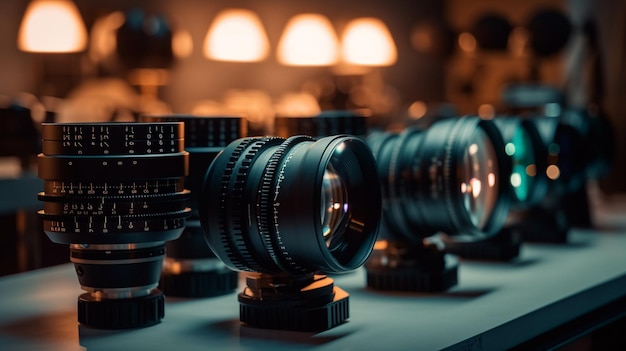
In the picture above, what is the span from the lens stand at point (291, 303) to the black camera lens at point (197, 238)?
0.18 m

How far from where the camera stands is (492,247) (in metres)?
1.94

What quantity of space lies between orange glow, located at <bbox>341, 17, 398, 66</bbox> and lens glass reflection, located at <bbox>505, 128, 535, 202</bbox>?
4.94m

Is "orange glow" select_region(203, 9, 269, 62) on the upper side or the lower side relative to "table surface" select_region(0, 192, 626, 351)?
upper

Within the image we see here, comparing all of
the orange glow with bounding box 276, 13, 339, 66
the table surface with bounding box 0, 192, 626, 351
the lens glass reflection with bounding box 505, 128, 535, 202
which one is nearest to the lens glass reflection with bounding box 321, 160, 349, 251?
the table surface with bounding box 0, 192, 626, 351

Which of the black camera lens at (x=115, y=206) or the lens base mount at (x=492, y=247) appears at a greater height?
the black camera lens at (x=115, y=206)

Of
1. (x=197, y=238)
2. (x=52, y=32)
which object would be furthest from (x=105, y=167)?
(x=52, y=32)

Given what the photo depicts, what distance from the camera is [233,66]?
25.7ft

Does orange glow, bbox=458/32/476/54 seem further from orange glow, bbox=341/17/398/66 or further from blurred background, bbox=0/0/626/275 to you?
orange glow, bbox=341/17/398/66

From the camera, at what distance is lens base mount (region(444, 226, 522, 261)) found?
1.93m

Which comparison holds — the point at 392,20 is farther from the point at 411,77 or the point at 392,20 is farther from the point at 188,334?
the point at 188,334

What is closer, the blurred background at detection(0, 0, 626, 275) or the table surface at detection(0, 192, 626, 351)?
the table surface at detection(0, 192, 626, 351)

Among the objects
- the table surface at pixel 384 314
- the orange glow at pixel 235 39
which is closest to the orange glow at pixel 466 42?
the orange glow at pixel 235 39

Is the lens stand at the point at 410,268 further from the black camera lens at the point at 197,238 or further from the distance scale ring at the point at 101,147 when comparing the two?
the distance scale ring at the point at 101,147

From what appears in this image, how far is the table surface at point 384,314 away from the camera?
1271 mm
